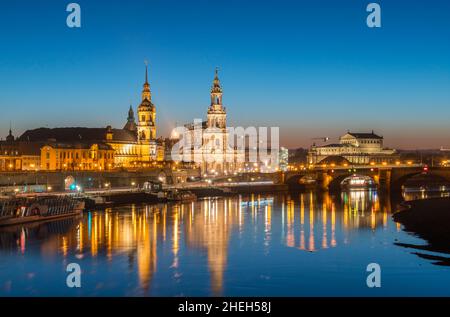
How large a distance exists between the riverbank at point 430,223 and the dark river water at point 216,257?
3.06 feet

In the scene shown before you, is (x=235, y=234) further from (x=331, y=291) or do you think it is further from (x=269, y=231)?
(x=331, y=291)

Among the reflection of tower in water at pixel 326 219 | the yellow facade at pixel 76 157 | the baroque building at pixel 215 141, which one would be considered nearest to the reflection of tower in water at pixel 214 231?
the reflection of tower in water at pixel 326 219

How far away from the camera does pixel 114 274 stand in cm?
2836

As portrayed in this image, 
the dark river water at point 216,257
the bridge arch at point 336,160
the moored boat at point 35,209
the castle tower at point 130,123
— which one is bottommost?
the dark river water at point 216,257

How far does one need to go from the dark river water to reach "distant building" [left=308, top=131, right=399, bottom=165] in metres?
135

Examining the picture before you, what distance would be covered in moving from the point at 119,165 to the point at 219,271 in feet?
292

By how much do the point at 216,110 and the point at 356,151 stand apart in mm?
81982

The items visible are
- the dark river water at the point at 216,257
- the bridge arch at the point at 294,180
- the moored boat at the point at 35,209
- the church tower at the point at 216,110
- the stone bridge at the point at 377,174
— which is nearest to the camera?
the dark river water at the point at 216,257

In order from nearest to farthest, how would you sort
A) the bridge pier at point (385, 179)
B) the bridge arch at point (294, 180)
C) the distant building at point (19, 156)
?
the bridge pier at point (385, 179), the distant building at point (19, 156), the bridge arch at point (294, 180)

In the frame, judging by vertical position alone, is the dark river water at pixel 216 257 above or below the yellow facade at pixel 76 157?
below

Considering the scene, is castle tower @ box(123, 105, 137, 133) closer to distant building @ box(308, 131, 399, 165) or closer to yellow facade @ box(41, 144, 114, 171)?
yellow facade @ box(41, 144, 114, 171)

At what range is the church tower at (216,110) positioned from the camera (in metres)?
122

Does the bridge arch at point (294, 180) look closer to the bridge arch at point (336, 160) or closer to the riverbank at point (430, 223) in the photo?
the riverbank at point (430, 223)
